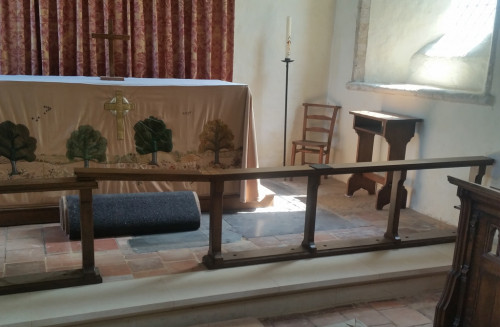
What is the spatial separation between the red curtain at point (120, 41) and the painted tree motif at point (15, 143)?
3.76 ft

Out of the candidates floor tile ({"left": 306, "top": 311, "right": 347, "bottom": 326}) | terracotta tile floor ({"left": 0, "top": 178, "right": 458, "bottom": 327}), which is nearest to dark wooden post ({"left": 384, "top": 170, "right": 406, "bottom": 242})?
terracotta tile floor ({"left": 0, "top": 178, "right": 458, "bottom": 327})

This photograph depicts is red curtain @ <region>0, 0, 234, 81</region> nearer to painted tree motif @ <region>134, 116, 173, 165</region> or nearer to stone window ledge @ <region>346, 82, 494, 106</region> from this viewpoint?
painted tree motif @ <region>134, 116, 173, 165</region>

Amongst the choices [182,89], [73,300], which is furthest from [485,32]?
[73,300]

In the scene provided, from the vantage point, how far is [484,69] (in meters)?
4.29

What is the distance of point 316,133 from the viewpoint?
5914mm

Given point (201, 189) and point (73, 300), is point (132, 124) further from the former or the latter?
point (73, 300)

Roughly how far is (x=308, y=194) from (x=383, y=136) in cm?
157

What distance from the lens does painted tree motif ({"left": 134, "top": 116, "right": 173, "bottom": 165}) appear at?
12.9 ft

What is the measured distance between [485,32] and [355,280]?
272 centimetres

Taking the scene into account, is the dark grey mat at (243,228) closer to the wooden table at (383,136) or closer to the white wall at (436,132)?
the wooden table at (383,136)

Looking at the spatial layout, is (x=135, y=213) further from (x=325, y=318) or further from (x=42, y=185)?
(x=325, y=318)

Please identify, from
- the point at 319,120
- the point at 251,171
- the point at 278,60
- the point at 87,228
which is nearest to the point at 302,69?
the point at 278,60

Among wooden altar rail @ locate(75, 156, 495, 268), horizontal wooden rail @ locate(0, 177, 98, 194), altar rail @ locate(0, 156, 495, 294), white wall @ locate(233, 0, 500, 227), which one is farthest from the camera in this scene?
white wall @ locate(233, 0, 500, 227)

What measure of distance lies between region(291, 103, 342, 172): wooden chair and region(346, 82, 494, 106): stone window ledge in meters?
0.44
